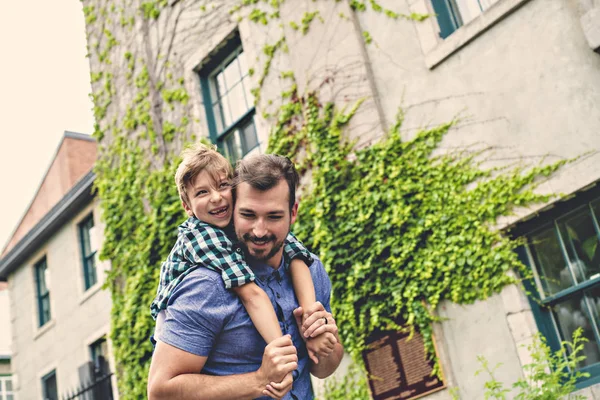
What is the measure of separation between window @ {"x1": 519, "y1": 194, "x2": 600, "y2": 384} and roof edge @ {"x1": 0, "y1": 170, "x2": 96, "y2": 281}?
9.44m

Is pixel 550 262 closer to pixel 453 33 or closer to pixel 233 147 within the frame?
pixel 453 33

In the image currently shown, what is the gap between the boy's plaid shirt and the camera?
2861 millimetres

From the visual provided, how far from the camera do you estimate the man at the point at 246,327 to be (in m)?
Result: 2.69

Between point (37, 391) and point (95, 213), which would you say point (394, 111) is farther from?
point (37, 391)

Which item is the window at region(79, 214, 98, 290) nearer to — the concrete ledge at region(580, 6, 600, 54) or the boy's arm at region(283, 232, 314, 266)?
the concrete ledge at region(580, 6, 600, 54)

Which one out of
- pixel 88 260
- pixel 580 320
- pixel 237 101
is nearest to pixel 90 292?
pixel 88 260

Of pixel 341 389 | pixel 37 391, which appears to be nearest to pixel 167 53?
pixel 341 389

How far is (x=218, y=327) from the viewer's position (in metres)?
2.80

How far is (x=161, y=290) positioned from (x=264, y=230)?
0.54m

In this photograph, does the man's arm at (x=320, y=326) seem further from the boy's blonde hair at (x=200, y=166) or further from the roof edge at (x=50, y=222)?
the roof edge at (x=50, y=222)

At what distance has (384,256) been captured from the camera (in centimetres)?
798

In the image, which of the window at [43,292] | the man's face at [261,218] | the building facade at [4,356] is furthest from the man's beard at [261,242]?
the building facade at [4,356]

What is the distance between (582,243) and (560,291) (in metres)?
0.51

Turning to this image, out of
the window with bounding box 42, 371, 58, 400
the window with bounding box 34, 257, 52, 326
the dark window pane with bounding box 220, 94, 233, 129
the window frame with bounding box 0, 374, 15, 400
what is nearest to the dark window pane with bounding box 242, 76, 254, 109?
the dark window pane with bounding box 220, 94, 233, 129
